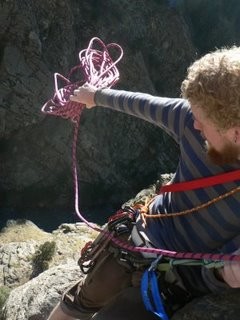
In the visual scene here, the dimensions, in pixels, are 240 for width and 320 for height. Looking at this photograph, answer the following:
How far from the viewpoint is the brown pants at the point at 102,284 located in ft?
9.34

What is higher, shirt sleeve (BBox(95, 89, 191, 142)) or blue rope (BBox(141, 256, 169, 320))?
shirt sleeve (BBox(95, 89, 191, 142))

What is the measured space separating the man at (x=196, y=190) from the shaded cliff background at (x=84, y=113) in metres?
13.3

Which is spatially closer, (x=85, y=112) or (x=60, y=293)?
(x=60, y=293)

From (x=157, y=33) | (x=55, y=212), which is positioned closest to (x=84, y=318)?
(x=55, y=212)

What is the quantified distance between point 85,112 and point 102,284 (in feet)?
51.5

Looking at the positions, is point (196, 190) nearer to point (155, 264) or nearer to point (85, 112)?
point (155, 264)

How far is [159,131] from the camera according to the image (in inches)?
813

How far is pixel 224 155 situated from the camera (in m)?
2.13

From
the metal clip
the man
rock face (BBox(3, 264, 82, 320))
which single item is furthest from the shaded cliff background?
the metal clip

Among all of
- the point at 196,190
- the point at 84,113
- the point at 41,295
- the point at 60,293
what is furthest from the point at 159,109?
the point at 84,113

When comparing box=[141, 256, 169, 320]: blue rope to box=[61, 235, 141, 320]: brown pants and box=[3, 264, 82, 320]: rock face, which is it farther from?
box=[3, 264, 82, 320]: rock face

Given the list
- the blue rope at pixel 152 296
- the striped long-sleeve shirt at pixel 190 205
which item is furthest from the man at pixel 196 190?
the blue rope at pixel 152 296

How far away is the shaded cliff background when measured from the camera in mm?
15938

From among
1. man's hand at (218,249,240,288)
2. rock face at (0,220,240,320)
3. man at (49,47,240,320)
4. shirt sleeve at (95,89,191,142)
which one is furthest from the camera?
rock face at (0,220,240,320)
